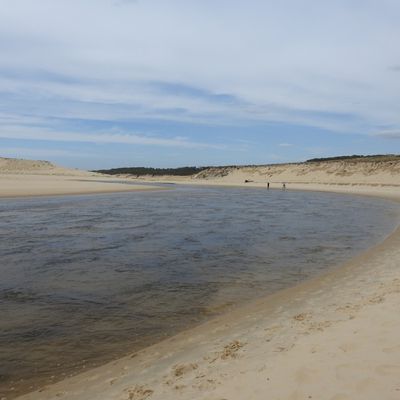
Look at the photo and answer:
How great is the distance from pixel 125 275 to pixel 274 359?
6.97 meters

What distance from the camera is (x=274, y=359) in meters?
5.54

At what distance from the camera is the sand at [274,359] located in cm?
466

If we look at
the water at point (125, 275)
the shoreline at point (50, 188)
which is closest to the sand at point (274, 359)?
the water at point (125, 275)

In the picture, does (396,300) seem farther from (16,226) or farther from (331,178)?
(331,178)

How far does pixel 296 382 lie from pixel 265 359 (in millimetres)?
869

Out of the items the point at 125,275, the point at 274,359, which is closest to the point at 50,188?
the point at 125,275

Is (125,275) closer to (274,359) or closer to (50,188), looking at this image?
(274,359)

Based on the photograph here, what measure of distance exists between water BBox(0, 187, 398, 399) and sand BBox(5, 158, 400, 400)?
2.41 ft

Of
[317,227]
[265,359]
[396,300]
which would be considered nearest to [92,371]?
[265,359]

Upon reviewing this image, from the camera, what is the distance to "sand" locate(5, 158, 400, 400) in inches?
183

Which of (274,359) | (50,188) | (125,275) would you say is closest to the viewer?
(274,359)

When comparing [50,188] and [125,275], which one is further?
[50,188]

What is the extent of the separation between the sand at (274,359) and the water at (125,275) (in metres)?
0.74

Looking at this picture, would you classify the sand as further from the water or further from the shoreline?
the shoreline
